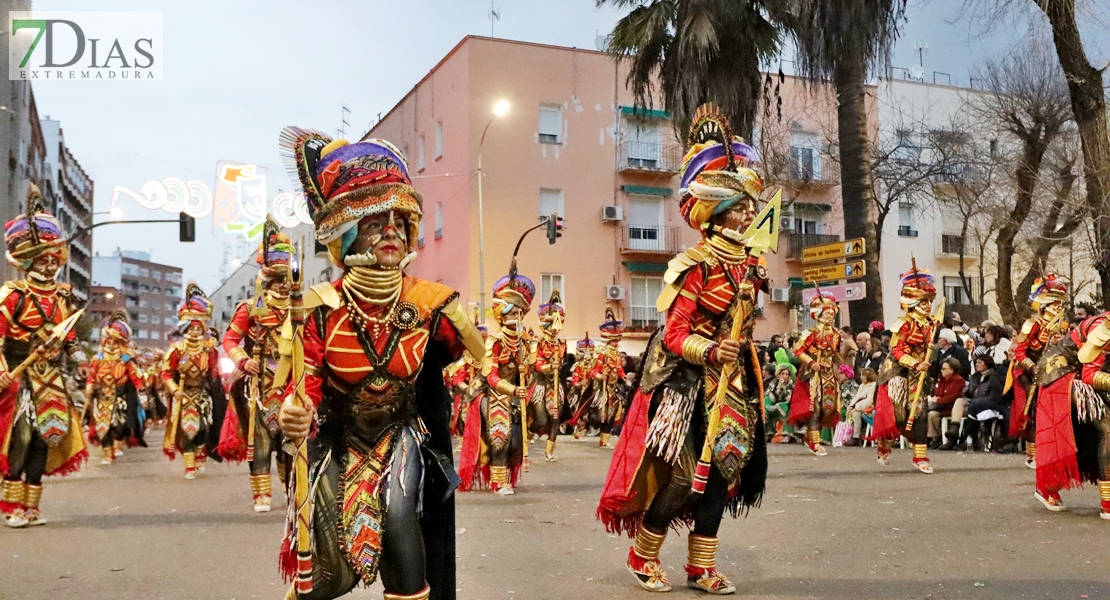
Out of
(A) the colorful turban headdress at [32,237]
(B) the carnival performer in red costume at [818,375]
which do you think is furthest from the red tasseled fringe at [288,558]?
(B) the carnival performer in red costume at [818,375]

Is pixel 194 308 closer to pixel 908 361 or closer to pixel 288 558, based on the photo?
pixel 908 361

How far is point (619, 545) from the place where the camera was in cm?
707

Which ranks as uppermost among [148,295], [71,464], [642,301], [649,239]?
[148,295]

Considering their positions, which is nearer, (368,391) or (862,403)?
(368,391)

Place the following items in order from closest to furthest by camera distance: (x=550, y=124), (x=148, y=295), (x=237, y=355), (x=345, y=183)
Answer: (x=345, y=183) → (x=237, y=355) → (x=550, y=124) → (x=148, y=295)

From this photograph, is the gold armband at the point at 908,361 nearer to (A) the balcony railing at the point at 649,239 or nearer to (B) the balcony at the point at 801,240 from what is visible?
(A) the balcony railing at the point at 649,239

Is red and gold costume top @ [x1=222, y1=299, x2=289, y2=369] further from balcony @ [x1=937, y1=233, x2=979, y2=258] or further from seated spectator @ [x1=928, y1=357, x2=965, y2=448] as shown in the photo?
balcony @ [x1=937, y1=233, x2=979, y2=258]

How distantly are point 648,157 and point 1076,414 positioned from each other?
27120 mm

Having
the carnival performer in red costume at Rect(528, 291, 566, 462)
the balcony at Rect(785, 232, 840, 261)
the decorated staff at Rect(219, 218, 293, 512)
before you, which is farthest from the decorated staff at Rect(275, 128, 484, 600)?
the balcony at Rect(785, 232, 840, 261)

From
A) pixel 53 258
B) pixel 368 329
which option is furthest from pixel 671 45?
pixel 368 329

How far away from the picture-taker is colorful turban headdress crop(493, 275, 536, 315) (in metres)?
10.3

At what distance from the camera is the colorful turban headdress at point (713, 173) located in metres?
5.82

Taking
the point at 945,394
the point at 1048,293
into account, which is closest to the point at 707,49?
the point at 945,394

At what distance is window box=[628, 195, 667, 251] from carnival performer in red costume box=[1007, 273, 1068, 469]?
2208 centimetres
